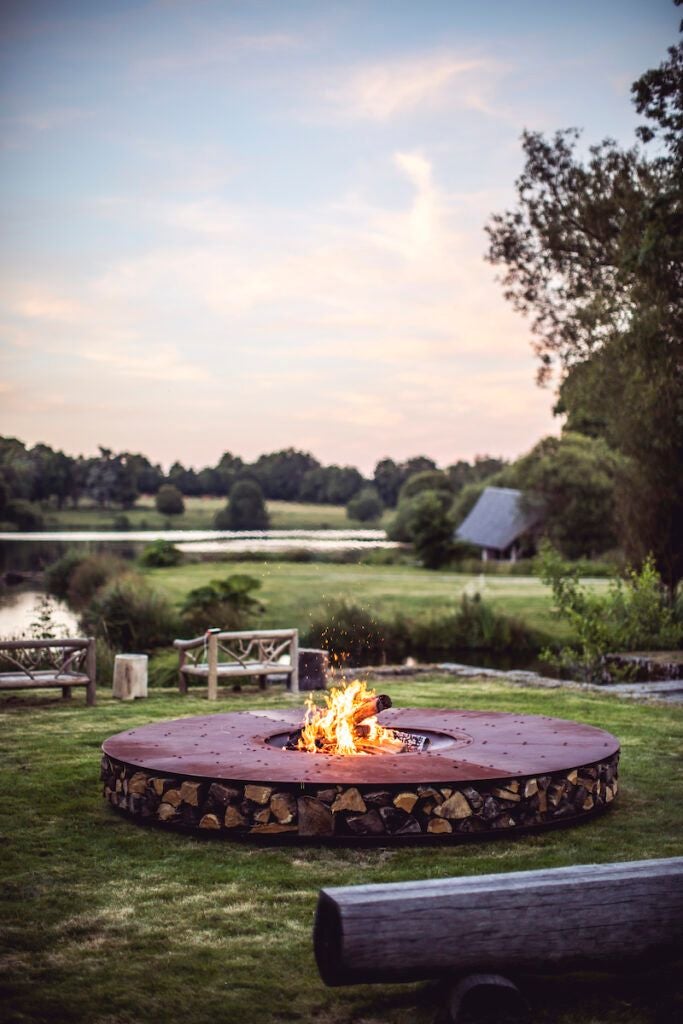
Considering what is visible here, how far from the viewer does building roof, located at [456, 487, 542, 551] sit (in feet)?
159

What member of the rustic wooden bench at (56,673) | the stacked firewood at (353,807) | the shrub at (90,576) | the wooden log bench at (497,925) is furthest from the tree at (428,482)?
the wooden log bench at (497,925)

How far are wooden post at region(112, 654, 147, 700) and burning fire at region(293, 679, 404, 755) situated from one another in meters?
5.22

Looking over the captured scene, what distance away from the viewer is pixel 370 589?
102 feet

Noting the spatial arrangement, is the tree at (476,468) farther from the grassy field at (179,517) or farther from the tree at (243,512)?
the tree at (243,512)

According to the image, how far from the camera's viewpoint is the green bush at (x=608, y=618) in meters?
17.2

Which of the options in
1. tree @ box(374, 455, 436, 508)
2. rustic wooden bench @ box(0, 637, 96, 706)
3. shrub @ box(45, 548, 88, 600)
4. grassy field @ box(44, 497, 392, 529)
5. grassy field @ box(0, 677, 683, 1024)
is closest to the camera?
grassy field @ box(0, 677, 683, 1024)

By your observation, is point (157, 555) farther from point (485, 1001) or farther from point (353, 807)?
point (485, 1001)

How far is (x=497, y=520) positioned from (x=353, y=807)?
44641 mm

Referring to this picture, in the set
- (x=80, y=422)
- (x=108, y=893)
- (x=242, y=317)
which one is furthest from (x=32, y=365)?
(x=108, y=893)

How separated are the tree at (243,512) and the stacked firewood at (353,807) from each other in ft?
87.9

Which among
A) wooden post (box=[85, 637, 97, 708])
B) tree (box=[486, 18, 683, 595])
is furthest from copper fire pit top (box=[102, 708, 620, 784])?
tree (box=[486, 18, 683, 595])

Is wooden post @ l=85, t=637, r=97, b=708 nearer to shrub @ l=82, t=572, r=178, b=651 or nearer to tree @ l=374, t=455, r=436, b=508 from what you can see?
shrub @ l=82, t=572, r=178, b=651

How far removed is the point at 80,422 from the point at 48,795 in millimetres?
19168

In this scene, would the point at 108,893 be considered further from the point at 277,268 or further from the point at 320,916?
the point at 277,268
